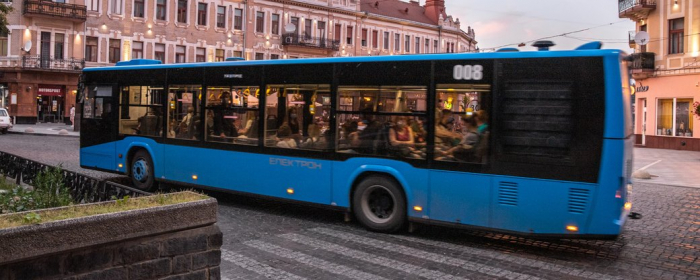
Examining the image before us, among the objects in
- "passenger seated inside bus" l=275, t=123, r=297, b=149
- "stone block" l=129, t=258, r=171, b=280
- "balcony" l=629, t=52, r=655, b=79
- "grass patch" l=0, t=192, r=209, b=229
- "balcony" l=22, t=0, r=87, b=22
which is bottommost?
"stone block" l=129, t=258, r=171, b=280

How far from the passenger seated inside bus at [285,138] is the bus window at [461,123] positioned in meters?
2.87

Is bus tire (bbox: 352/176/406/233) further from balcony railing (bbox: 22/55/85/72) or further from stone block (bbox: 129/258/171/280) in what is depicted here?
balcony railing (bbox: 22/55/85/72)

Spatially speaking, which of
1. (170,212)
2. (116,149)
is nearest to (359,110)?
(170,212)

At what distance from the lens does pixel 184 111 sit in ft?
41.0

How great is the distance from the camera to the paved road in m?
7.11

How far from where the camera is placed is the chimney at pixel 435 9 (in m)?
74.3

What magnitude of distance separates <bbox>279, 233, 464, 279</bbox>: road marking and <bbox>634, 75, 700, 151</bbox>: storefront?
100 ft

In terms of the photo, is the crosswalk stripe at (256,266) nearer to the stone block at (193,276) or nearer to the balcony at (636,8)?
the stone block at (193,276)

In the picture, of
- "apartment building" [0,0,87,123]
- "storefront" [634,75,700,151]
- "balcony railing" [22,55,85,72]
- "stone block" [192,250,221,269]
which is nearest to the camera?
"stone block" [192,250,221,269]

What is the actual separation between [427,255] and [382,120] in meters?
2.41

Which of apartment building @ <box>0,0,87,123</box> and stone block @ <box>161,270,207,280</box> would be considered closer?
stone block @ <box>161,270,207,280</box>

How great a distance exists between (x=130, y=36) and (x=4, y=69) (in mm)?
9363

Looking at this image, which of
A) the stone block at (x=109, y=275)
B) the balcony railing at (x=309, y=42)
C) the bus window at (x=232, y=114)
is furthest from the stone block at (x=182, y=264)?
the balcony railing at (x=309, y=42)

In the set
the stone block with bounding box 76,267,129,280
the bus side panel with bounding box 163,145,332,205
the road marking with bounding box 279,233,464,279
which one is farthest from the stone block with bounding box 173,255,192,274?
the bus side panel with bounding box 163,145,332,205
